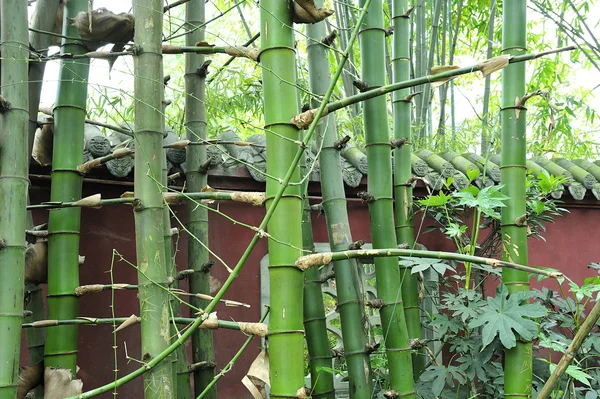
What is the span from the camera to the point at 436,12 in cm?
394

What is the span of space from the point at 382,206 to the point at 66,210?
0.96 meters

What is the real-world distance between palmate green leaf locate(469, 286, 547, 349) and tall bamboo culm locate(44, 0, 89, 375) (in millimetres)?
1260

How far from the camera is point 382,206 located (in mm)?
2227

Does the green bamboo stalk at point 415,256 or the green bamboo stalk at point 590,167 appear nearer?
the green bamboo stalk at point 415,256

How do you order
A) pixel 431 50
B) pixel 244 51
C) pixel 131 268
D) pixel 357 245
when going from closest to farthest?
pixel 244 51, pixel 357 245, pixel 131 268, pixel 431 50

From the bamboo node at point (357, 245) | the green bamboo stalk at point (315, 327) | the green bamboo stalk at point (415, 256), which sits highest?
the green bamboo stalk at point (415, 256)

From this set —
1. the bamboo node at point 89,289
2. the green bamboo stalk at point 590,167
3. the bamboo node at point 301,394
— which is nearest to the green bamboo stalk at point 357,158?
the green bamboo stalk at point 590,167

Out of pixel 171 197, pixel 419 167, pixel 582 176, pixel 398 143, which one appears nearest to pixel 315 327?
pixel 398 143

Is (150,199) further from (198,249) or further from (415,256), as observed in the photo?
(198,249)

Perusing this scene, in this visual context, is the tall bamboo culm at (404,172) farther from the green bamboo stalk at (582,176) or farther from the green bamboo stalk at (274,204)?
the green bamboo stalk at (582,176)

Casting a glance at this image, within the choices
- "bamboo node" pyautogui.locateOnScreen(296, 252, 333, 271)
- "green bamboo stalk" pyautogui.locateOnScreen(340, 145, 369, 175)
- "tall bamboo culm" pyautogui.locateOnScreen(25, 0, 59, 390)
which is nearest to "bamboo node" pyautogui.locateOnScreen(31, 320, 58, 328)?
"tall bamboo culm" pyautogui.locateOnScreen(25, 0, 59, 390)

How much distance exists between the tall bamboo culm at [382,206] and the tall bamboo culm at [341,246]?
9cm

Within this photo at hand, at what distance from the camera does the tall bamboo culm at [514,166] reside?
207cm

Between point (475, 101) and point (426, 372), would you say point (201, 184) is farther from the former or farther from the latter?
point (475, 101)
